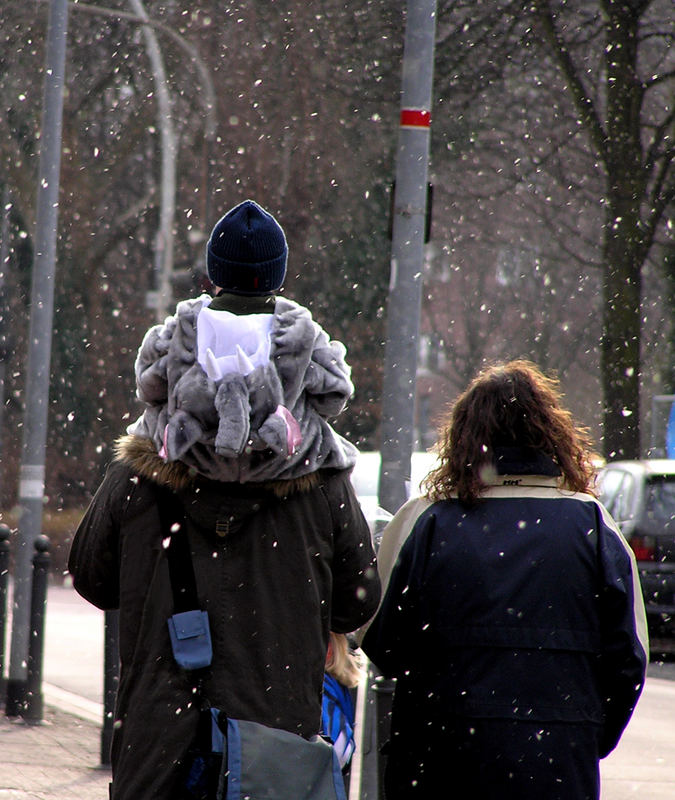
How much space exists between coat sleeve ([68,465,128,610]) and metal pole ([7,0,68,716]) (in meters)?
5.88

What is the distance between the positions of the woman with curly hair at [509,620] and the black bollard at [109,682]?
150 inches

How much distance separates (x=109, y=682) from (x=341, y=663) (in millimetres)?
3662

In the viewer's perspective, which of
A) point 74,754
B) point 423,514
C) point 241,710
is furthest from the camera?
point 74,754

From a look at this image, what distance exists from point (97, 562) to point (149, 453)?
26cm

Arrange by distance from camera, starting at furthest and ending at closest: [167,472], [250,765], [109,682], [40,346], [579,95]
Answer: [579,95] < [40,346] < [109,682] < [167,472] < [250,765]

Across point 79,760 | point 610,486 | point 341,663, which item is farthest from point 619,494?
point 341,663

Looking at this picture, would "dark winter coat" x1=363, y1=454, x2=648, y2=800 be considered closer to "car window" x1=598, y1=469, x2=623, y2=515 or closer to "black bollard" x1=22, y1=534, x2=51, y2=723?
"black bollard" x1=22, y1=534, x2=51, y2=723

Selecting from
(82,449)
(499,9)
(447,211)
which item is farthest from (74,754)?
(82,449)

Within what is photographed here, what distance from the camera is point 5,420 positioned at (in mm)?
28906

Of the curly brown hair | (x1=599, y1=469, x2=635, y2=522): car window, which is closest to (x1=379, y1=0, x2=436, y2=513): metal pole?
the curly brown hair

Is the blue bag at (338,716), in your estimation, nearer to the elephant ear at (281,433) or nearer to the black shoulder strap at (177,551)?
the black shoulder strap at (177,551)

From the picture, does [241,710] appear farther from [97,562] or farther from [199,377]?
[199,377]

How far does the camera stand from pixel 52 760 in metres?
6.67

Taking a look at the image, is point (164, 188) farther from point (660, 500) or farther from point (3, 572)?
point (3, 572)
